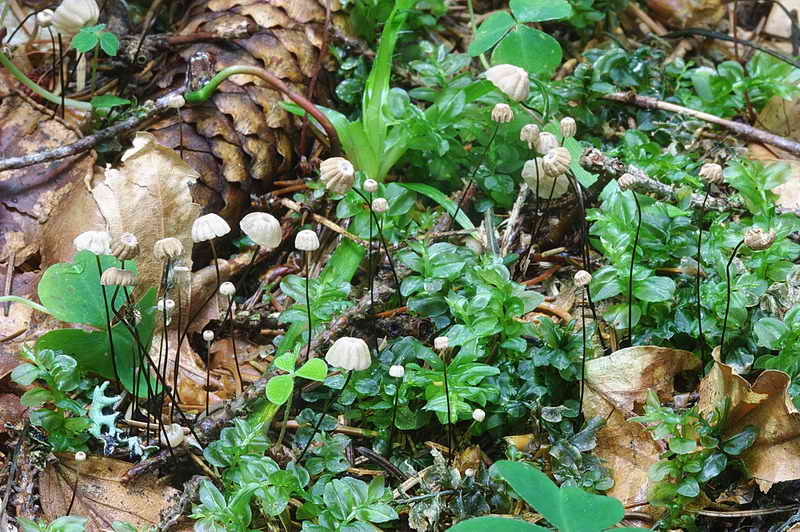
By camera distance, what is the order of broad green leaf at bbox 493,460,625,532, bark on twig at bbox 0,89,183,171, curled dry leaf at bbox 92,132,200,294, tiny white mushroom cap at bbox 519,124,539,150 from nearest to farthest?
broad green leaf at bbox 493,460,625,532
tiny white mushroom cap at bbox 519,124,539,150
curled dry leaf at bbox 92,132,200,294
bark on twig at bbox 0,89,183,171

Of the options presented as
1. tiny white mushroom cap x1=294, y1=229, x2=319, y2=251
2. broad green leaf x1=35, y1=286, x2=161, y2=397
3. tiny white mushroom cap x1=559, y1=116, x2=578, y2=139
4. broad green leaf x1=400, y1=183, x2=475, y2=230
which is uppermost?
tiny white mushroom cap x1=559, y1=116, x2=578, y2=139

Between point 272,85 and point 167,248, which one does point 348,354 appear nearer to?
point 167,248

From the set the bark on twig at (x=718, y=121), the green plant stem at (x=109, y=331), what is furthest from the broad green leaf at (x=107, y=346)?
the bark on twig at (x=718, y=121)

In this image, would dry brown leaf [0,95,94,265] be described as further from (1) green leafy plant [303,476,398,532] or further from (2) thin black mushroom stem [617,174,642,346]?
(2) thin black mushroom stem [617,174,642,346]

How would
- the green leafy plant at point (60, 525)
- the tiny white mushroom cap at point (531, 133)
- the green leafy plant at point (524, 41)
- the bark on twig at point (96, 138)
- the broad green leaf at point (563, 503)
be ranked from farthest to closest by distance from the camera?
the green leafy plant at point (524, 41) < the bark on twig at point (96, 138) < the tiny white mushroom cap at point (531, 133) < the green leafy plant at point (60, 525) < the broad green leaf at point (563, 503)

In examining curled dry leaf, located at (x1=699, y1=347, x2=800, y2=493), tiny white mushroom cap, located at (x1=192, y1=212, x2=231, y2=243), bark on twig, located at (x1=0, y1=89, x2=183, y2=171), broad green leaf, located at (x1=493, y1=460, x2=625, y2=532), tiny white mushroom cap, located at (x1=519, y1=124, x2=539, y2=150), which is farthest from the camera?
bark on twig, located at (x1=0, y1=89, x2=183, y2=171)

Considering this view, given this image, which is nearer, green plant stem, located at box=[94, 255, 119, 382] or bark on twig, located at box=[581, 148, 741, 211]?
green plant stem, located at box=[94, 255, 119, 382]

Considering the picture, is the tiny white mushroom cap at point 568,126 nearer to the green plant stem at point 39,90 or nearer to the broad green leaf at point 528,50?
the broad green leaf at point 528,50

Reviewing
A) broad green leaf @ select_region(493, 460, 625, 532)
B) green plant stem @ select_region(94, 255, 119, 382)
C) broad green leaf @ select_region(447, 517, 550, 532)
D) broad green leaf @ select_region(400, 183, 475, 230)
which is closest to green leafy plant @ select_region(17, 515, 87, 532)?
green plant stem @ select_region(94, 255, 119, 382)
